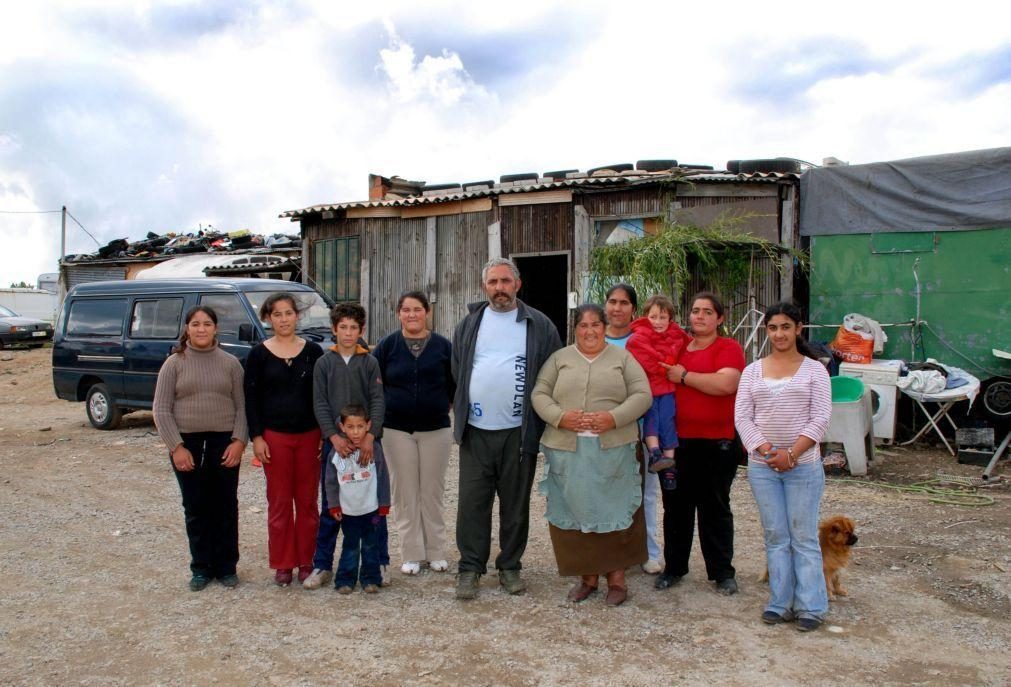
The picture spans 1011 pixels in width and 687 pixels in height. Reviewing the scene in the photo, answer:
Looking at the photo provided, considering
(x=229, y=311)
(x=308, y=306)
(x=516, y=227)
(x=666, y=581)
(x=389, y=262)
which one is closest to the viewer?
(x=666, y=581)

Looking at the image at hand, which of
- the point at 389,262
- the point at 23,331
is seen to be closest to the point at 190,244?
the point at 23,331

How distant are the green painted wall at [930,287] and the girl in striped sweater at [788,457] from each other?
244 inches

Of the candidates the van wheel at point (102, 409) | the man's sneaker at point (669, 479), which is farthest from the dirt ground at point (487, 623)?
the van wheel at point (102, 409)

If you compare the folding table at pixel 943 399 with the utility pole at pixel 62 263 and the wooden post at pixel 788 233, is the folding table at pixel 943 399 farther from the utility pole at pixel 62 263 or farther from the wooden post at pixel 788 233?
the utility pole at pixel 62 263

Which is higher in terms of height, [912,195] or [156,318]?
[912,195]

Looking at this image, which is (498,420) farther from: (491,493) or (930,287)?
(930,287)

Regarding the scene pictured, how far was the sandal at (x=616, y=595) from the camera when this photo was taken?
14.1 ft

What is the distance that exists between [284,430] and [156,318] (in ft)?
20.3

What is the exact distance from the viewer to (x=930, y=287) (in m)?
9.29

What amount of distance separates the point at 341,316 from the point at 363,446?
2.42 ft

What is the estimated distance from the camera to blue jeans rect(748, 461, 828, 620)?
394cm

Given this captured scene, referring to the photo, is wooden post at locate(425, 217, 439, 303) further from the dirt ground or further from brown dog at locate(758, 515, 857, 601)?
brown dog at locate(758, 515, 857, 601)

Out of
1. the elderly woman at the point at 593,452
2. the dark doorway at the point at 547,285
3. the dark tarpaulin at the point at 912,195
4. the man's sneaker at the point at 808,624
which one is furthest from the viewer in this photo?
the dark doorway at the point at 547,285

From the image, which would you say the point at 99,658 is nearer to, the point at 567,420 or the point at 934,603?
the point at 567,420
